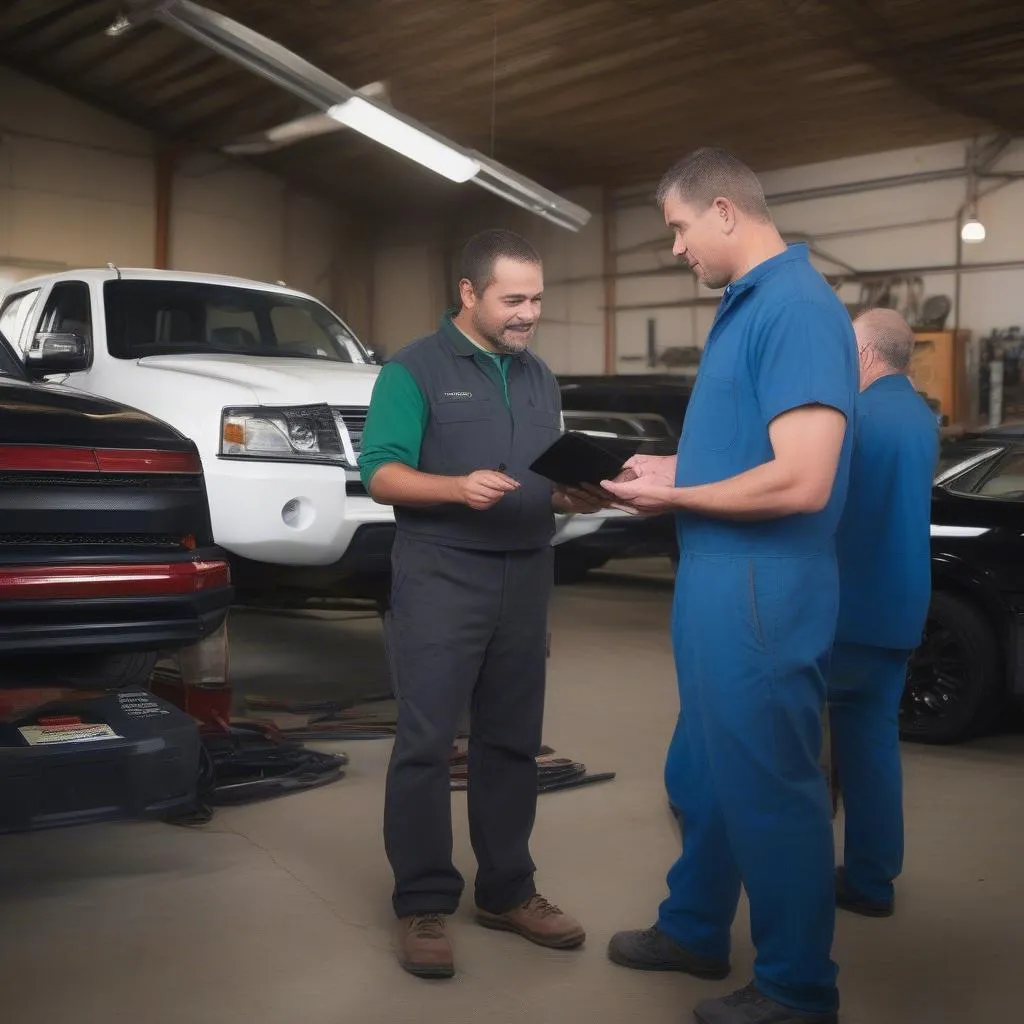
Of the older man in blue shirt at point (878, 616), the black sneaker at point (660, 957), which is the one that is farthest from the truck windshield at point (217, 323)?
the black sneaker at point (660, 957)

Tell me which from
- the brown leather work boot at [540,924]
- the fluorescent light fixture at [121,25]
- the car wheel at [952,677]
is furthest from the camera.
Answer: the fluorescent light fixture at [121,25]

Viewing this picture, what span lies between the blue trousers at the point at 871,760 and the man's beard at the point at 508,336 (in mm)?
1229

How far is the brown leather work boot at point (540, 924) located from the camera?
3488 mm

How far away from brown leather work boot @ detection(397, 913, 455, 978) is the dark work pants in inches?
1.2

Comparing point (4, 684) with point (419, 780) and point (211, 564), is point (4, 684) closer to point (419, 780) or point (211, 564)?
point (211, 564)

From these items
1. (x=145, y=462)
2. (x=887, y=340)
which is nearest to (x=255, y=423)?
(x=145, y=462)

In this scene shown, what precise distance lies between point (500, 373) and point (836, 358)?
3.43 ft

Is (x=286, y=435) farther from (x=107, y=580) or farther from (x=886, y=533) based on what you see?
(x=886, y=533)

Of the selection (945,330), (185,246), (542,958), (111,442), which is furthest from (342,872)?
(185,246)

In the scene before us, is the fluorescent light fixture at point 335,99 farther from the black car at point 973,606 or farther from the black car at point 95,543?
the black car at point 95,543

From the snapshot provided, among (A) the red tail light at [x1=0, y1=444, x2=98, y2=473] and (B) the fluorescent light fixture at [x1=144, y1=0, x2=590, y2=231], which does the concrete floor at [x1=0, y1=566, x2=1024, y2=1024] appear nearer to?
(A) the red tail light at [x1=0, y1=444, x2=98, y2=473]

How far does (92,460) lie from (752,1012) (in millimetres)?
2149

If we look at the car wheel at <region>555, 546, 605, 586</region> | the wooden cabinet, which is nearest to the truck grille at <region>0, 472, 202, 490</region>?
the car wheel at <region>555, 546, 605, 586</region>

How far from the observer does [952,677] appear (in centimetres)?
563
